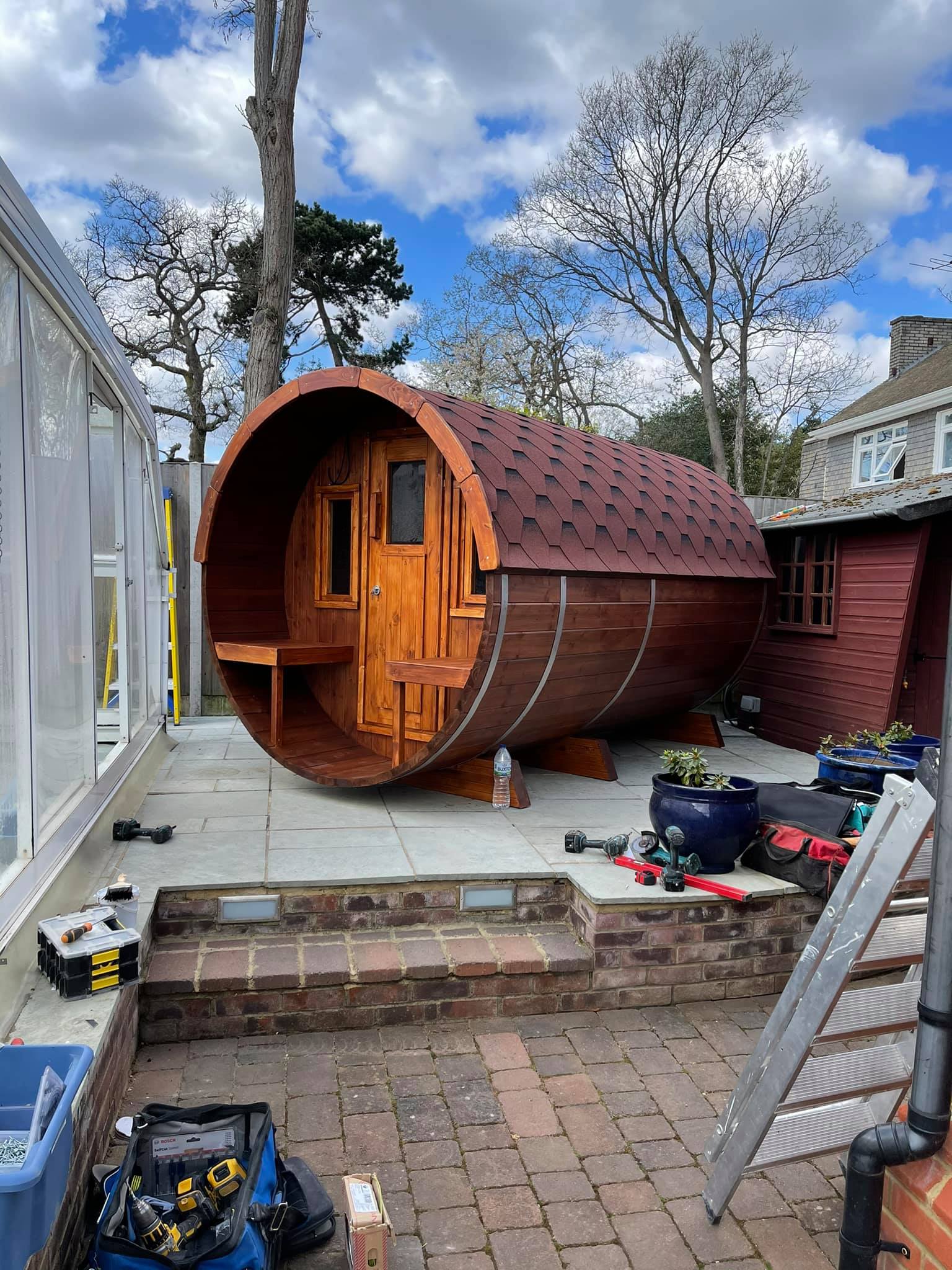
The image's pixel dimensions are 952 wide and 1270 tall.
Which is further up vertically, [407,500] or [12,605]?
[407,500]

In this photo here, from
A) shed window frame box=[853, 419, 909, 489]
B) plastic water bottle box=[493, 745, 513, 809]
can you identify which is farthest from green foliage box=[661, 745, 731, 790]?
shed window frame box=[853, 419, 909, 489]

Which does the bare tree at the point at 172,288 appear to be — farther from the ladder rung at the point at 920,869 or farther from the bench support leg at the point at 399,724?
the ladder rung at the point at 920,869

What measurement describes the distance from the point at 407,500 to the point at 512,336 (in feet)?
49.0

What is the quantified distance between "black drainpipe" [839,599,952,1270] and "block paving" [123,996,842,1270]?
330mm

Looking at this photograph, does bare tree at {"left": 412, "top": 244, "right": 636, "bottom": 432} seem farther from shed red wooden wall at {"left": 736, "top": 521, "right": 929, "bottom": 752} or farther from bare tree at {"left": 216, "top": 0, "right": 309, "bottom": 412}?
shed red wooden wall at {"left": 736, "top": 521, "right": 929, "bottom": 752}

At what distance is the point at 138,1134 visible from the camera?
2.30m

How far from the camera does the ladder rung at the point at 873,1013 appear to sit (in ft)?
7.14

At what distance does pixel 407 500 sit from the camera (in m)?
5.50

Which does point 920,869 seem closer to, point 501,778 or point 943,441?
point 501,778

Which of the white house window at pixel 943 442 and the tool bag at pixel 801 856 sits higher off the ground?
the white house window at pixel 943 442

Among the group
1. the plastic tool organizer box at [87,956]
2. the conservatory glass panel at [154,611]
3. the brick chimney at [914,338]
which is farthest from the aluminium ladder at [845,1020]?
the brick chimney at [914,338]

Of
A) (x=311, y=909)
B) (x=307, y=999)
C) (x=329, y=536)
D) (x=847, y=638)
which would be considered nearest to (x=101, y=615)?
(x=329, y=536)

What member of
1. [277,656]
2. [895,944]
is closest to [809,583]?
[277,656]

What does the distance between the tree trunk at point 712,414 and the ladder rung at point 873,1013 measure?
15049 mm
